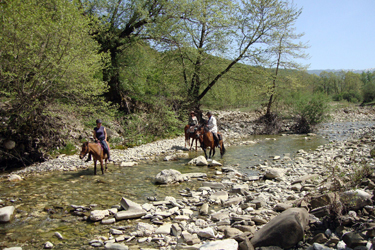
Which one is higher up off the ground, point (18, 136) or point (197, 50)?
point (197, 50)

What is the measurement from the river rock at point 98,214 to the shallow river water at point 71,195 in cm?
14

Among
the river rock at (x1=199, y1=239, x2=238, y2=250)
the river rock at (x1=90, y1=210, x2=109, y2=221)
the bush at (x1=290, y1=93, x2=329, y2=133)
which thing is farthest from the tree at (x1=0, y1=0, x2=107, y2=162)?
the bush at (x1=290, y1=93, x2=329, y2=133)

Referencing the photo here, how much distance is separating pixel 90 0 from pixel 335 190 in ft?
61.3

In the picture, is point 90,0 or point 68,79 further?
point 90,0

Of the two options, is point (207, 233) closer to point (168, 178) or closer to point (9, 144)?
point (168, 178)

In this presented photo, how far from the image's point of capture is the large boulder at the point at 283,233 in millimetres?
3891

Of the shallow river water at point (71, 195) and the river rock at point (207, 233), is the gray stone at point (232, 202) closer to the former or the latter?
the shallow river water at point (71, 195)

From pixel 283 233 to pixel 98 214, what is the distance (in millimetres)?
3915

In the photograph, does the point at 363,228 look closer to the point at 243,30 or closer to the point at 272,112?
the point at 243,30

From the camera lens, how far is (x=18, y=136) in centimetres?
1066

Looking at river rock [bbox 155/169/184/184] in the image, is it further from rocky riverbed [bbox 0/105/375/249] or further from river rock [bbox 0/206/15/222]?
river rock [bbox 0/206/15/222]

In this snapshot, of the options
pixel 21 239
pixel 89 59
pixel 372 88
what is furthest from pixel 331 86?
pixel 21 239

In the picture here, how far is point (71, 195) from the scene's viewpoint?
714 cm

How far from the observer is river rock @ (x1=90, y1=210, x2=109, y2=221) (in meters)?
5.50
